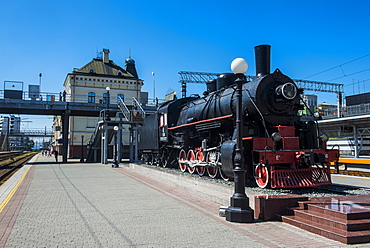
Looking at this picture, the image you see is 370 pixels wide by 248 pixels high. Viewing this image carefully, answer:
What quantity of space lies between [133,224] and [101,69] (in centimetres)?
4036

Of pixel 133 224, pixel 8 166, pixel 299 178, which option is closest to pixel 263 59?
pixel 299 178

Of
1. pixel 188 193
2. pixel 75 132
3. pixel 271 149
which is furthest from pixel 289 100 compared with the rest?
pixel 75 132

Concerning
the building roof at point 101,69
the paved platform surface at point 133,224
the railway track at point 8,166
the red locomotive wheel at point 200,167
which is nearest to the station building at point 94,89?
the building roof at point 101,69

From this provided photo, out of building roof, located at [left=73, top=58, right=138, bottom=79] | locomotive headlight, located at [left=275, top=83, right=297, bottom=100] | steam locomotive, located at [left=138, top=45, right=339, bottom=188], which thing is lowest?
steam locomotive, located at [left=138, top=45, right=339, bottom=188]

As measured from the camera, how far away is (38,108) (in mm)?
26078

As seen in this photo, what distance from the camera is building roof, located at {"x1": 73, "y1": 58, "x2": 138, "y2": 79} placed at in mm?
41906

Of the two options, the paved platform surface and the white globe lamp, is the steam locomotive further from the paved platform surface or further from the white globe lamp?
the white globe lamp

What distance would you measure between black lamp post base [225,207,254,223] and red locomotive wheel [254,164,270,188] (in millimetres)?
2501

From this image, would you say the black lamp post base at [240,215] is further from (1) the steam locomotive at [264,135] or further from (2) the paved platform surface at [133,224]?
(1) the steam locomotive at [264,135]

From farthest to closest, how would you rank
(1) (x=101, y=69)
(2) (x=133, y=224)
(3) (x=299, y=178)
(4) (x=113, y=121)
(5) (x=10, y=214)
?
1. (1) (x=101, y=69)
2. (4) (x=113, y=121)
3. (3) (x=299, y=178)
4. (5) (x=10, y=214)
5. (2) (x=133, y=224)

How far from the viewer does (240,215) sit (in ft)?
20.1

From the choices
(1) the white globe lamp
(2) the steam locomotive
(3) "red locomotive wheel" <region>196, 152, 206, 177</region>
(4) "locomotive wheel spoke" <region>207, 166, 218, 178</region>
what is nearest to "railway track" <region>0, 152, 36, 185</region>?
(3) "red locomotive wheel" <region>196, 152, 206, 177</region>

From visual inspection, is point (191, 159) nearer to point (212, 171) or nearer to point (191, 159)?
point (191, 159)

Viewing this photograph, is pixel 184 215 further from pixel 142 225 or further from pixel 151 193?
pixel 151 193
